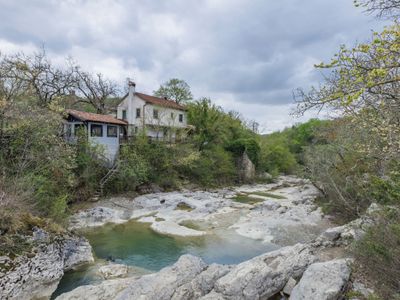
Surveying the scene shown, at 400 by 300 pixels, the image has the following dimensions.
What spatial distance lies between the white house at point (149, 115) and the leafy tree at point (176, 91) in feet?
22.3

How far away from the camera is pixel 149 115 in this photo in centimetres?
2578

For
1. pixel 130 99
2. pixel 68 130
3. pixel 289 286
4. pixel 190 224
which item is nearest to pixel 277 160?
pixel 130 99

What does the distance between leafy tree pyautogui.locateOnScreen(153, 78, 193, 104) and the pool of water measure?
23.3m

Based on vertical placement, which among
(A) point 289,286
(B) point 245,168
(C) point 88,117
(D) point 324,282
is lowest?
(A) point 289,286

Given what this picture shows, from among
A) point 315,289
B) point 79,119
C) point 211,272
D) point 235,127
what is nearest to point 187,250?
point 211,272

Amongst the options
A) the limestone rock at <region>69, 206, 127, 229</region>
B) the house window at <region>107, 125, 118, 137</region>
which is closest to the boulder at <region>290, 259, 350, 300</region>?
the limestone rock at <region>69, 206, 127, 229</region>

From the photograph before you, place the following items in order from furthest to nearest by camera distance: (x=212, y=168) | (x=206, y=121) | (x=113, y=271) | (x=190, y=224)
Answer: (x=206, y=121)
(x=212, y=168)
(x=190, y=224)
(x=113, y=271)

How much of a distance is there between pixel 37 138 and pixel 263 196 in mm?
16797

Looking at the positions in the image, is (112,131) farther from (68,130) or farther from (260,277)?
(260,277)

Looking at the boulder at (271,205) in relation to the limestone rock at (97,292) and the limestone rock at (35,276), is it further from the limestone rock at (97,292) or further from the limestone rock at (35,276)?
the limestone rock at (35,276)

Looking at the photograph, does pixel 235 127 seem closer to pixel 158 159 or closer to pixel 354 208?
pixel 158 159

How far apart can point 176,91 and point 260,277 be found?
30245 mm

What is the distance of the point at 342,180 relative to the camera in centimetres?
1232

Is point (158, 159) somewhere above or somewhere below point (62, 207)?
above
